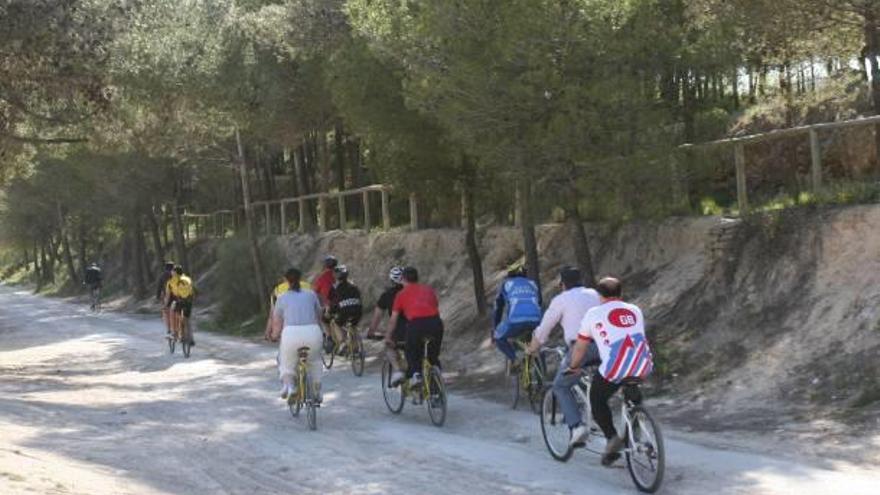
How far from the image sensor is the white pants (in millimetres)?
11953

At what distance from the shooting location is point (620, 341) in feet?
26.6

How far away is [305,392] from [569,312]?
3.67 metres

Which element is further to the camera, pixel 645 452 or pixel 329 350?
pixel 329 350

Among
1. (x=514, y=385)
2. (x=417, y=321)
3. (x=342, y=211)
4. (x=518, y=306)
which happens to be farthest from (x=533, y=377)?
(x=342, y=211)

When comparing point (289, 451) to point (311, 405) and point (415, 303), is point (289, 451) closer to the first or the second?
point (311, 405)

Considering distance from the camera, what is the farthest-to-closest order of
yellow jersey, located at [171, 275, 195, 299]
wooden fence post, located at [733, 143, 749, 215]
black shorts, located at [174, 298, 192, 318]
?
yellow jersey, located at [171, 275, 195, 299] < black shorts, located at [174, 298, 192, 318] < wooden fence post, located at [733, 143, 749, 215]

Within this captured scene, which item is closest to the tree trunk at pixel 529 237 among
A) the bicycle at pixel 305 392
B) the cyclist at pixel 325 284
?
the cyclist at pixel 325 284

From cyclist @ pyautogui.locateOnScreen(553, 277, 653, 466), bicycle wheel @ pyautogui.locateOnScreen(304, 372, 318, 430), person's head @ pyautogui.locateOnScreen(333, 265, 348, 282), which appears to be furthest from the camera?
person's head @ pyautogui.locateOnScreen(333, 265, 348, 282)

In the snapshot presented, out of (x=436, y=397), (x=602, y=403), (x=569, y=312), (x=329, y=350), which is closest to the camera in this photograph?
(x=602, y=403)

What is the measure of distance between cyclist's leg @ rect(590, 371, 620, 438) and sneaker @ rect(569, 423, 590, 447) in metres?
0.42

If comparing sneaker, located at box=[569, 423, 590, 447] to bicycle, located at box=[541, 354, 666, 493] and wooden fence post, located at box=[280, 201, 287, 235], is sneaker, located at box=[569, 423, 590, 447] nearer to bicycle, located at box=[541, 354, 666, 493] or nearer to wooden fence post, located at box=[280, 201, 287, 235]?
bicycle, located at box=[541, 354, 666, 493]

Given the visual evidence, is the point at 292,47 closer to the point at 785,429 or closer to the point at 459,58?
the point at 459,58

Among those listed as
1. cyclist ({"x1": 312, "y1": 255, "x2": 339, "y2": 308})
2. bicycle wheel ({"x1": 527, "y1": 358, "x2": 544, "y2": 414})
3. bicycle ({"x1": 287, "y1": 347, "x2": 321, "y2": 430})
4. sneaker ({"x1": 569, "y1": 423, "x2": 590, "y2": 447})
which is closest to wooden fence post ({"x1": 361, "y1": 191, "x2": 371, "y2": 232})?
cyclist ({"x1": 312, "y1": 255, "x2": 339, "y2": 308})

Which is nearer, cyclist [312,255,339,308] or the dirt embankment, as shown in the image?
the dirt embankment
